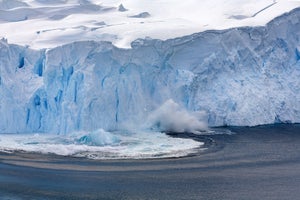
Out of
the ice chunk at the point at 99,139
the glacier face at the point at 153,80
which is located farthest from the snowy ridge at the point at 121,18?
the ice chunk at the point at 99,139

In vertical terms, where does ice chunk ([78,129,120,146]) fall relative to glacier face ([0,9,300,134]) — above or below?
below

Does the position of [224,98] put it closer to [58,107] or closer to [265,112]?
[265,112]

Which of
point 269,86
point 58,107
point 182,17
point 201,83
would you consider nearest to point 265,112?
point 269,86

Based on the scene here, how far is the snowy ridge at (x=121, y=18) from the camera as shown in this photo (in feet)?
64.4

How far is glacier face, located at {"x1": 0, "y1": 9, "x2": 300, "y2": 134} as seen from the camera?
59.8 ft

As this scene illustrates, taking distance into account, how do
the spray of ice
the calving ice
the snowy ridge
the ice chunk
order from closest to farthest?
the ice chunk, the calving ice, the spray of ice, the snowy ridge

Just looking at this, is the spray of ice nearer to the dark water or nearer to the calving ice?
the calving ice

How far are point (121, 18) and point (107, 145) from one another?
767 cm

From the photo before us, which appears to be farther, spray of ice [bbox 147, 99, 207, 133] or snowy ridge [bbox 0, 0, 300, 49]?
snowy ridge [bbox 0, 0, 300, 49]

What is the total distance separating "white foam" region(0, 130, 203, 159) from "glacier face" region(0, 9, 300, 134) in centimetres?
96

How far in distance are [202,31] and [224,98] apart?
7.91ft

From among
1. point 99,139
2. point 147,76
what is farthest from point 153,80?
point 99,139

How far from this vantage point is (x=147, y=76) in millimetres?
19078

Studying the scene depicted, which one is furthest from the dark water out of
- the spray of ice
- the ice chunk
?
the spray of ice
